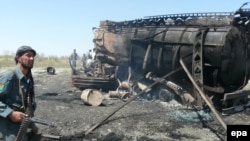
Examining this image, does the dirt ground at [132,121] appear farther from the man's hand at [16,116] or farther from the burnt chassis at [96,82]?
the man's hand at [16,116]

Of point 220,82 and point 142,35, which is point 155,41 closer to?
point 142,35

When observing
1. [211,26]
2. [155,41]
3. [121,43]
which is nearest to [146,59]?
[155,41]

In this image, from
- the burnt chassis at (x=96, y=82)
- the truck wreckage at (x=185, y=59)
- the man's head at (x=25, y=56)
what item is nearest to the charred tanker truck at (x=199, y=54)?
the truck wreckage at (x=185, y=59)

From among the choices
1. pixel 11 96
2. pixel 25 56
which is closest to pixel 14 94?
pixel 11 96

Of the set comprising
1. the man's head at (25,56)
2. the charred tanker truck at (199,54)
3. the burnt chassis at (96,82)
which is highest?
the man's head at (25,56)

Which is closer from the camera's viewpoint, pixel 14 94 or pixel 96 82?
pixel 14 94

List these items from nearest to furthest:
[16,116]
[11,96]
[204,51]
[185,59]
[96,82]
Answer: [16,116] → [11,96] → [204,51] → [185,59] → [96,82]

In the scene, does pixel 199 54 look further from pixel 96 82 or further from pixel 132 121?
pixel 96 82

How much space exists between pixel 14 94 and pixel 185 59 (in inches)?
309

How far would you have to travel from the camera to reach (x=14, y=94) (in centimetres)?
428

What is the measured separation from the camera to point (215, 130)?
8.23 metres

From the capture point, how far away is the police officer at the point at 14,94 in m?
4.14

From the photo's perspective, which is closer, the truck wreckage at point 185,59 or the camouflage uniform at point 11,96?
the camouflage uniform at point 11,96

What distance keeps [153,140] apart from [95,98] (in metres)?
4.18
